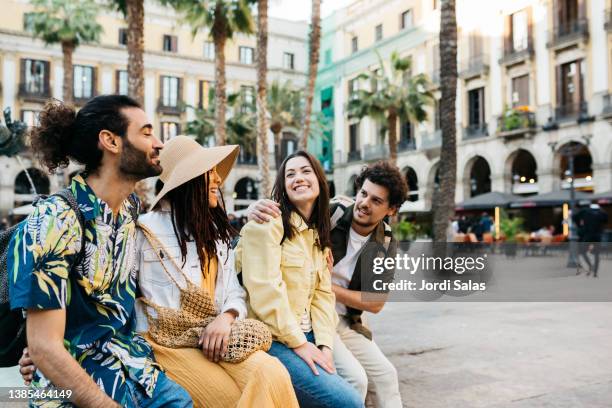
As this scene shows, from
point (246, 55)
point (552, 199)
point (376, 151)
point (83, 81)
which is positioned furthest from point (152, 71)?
point (552, 199)

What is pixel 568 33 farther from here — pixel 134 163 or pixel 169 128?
pixel 134 163

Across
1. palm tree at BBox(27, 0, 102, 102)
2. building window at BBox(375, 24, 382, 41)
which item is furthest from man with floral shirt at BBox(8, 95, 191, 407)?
building window at BBox(375, 24, 382, 41)

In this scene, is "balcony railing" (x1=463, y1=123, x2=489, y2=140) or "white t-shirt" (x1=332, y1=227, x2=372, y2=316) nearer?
"white t-shirt" (x1=332, y1=227, x2=372, y2=316)

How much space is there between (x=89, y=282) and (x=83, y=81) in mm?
41351

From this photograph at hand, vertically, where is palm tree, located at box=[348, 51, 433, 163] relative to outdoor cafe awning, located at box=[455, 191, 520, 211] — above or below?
above

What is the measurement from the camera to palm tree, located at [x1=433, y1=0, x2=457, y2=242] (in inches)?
484

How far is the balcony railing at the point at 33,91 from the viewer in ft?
121

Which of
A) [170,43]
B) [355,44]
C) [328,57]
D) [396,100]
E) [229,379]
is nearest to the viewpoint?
[229,379]

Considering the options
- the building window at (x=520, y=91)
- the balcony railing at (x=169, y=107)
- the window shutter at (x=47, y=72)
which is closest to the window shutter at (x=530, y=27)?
the building window at (x=520, y=91)

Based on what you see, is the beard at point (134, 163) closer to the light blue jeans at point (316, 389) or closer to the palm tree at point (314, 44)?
the light blue jeans at point (316, 389)

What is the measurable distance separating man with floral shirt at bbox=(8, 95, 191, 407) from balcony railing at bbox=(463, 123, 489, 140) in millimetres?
32593

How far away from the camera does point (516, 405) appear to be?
4.17 meters

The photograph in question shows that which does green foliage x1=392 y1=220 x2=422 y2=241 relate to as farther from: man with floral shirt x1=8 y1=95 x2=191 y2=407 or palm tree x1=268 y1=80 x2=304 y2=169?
man with floral shirt x1=8 y1=95 x2=191 y2=407

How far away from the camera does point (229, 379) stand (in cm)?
236
